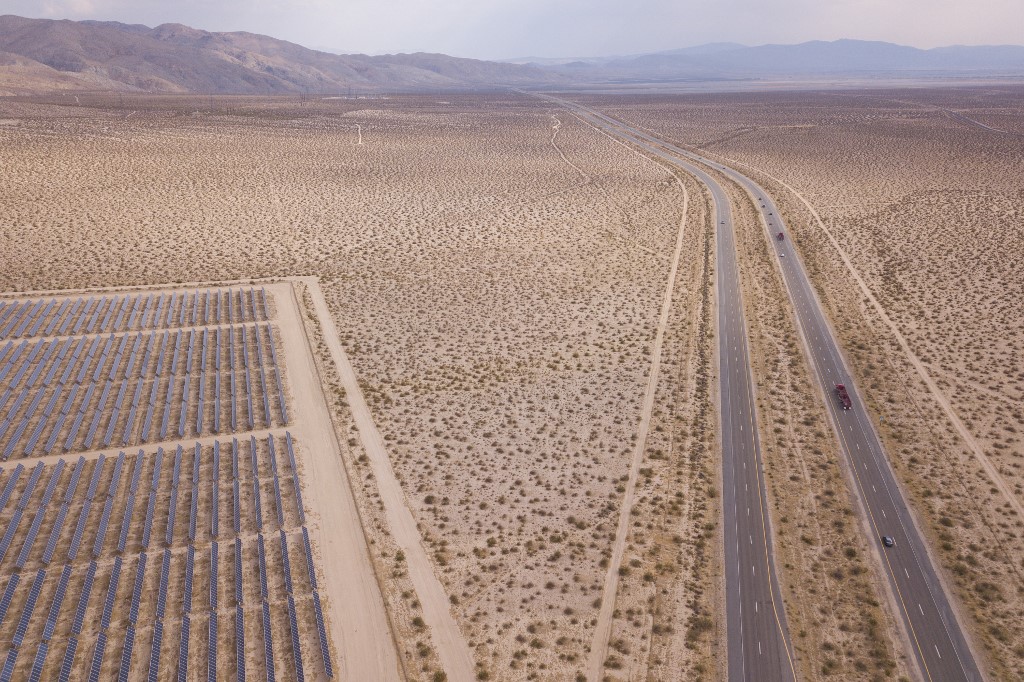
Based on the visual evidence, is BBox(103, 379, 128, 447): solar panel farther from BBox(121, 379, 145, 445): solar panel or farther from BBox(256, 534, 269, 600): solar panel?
BBox(256, 534, 269, 600): solar panel

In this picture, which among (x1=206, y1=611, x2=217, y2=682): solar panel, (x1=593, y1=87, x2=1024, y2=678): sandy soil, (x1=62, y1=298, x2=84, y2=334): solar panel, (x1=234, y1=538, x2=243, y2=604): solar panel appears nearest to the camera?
(x1=206, y1=611, x2=217, y2=682): solar panel

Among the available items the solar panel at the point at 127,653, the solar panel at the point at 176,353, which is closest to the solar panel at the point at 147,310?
the solar panel at the point at 176,353

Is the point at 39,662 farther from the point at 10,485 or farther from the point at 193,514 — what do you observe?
the point at 10,485

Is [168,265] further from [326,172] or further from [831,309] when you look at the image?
[831,309]

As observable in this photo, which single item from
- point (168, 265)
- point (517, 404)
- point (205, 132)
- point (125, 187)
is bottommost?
point (517, 404)

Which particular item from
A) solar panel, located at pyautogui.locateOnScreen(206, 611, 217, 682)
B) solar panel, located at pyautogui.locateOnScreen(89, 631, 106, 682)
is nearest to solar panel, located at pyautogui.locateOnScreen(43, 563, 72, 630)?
solar panel, located at pyautogui.locateOnScreen(89, 631, 106, 682)

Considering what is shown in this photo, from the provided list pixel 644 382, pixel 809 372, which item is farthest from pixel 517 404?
pixel 809 372

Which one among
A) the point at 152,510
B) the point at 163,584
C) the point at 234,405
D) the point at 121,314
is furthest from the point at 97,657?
the point at 121,314
